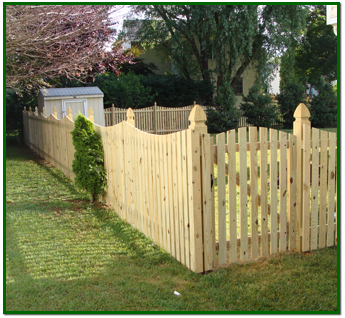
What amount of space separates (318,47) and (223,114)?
15.7 m

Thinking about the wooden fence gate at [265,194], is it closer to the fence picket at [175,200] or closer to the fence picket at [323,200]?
the fence picket at [323,200]

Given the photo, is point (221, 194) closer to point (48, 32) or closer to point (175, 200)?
point (175, 200)

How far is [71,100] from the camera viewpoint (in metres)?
16.9

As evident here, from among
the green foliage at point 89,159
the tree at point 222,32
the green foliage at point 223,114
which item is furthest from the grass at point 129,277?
the tree at point 222,32

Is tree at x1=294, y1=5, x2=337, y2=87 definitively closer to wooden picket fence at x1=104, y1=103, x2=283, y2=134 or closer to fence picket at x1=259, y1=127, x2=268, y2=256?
wooden picket fence at x1=104, y1=103, x2=283, y2=134

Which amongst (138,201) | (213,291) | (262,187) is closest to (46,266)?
(138,201)

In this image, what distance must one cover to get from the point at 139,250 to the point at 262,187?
177cm

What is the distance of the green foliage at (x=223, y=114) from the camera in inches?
858

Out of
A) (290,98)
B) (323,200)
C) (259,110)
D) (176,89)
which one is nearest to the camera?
(323,200)

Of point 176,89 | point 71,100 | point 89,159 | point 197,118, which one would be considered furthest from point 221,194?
point 176,89

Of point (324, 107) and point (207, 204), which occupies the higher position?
point (324, 107)

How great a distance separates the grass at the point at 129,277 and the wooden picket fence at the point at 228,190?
20cm

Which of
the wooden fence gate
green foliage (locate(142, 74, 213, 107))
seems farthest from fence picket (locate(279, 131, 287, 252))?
green foliage (locate(142, 74, 213, 107))

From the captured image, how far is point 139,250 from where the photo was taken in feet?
16.3
